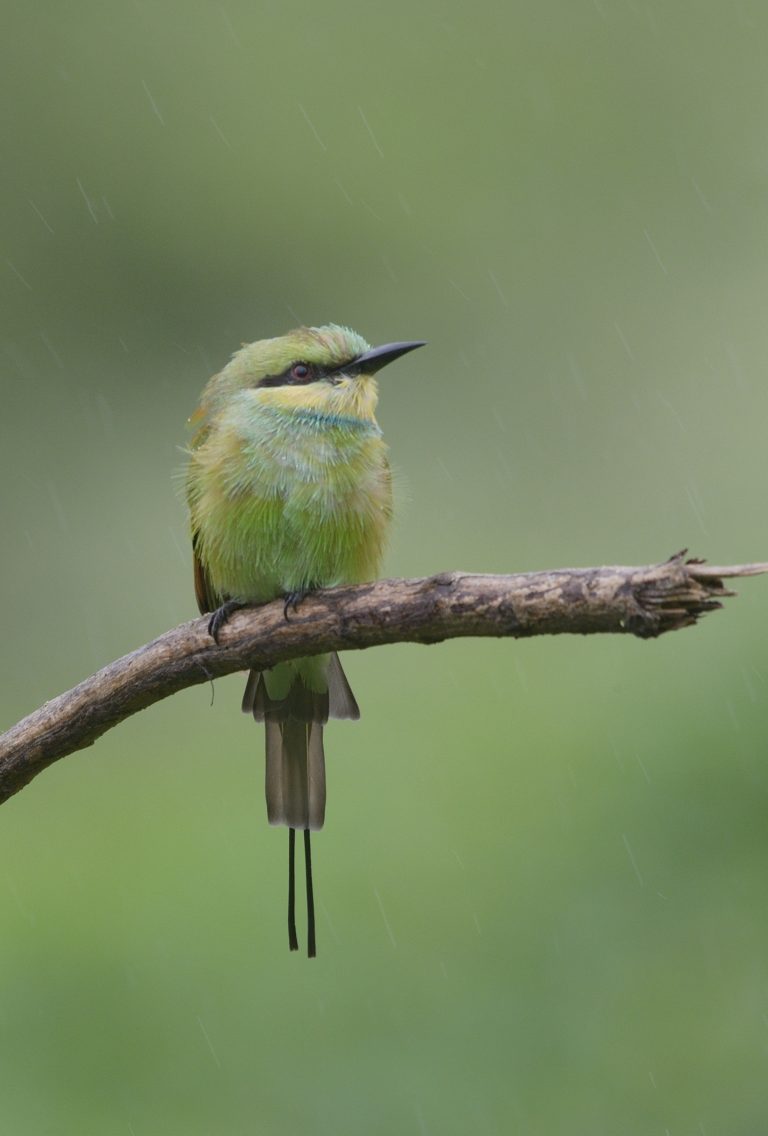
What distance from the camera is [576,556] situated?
6328 millimetres

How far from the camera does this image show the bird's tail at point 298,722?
3.26 meters

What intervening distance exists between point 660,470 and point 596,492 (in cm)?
30

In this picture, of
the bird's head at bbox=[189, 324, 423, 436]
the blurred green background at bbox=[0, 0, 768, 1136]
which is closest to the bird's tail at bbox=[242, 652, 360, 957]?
the blurred green background at bbox=[0, 0, 768, 1136]

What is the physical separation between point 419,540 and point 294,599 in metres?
3.69

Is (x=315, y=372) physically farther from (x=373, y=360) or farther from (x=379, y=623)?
(x=379, y=623)

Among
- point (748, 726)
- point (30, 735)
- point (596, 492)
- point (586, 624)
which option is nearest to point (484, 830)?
point (748, 726)

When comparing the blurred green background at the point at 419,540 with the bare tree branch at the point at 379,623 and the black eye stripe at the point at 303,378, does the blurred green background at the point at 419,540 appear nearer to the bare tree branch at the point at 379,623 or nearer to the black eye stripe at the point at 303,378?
the black eye stripe at the point at 303,378

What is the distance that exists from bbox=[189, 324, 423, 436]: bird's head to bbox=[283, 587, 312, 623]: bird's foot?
429mm

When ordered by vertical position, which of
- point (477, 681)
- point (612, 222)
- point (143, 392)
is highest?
point (612, 222)

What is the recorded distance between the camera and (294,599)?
9.34ft

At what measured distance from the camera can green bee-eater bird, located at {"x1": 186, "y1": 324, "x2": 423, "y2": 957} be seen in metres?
3.00

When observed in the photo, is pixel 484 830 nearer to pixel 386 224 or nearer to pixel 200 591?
pixel 200 591

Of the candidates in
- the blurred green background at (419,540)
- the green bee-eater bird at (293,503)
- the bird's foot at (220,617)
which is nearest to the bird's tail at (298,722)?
the green bee-eater bird at (293,503)

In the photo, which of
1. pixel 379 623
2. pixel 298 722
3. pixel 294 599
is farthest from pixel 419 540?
pixel 379 623
